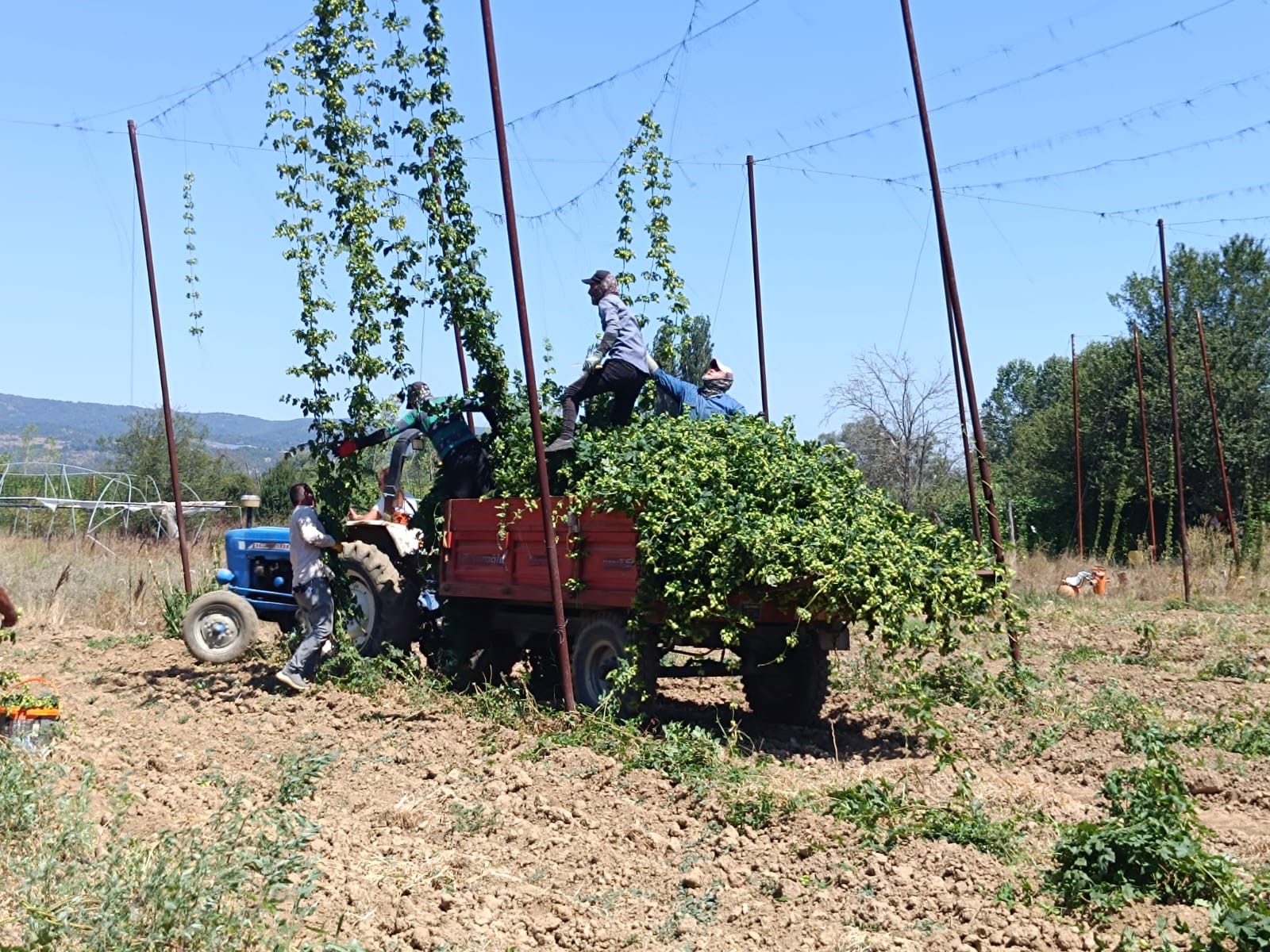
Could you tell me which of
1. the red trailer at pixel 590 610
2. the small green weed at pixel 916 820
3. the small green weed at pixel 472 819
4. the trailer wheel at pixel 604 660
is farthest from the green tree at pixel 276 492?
the small green weed at pixel 916 820

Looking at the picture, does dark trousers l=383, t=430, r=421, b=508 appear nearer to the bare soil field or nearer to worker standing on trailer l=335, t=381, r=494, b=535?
worker standing on trailer l=335, t=381, r=494, b=535

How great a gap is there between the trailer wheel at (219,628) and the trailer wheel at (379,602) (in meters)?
1.73

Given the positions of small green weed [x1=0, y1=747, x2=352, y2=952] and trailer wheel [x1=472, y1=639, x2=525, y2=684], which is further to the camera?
trailer wheel [x1=472, y1=639, x2=525, y2=684]

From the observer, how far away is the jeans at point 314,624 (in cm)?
1170

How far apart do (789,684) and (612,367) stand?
2.78 m

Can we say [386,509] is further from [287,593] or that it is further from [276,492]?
[276,492]

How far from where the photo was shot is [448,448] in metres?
11.6

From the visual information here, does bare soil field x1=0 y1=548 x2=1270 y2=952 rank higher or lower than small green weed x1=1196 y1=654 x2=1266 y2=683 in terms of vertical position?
higher

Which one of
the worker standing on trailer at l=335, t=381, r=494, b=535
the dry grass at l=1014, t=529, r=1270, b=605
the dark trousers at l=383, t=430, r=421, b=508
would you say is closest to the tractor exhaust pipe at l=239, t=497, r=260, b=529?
the dark trousers at l=383, t=430, r=421, b=508

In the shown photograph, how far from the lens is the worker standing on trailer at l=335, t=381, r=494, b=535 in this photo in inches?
456

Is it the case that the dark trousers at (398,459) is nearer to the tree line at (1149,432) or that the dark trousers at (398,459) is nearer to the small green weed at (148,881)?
the small green weed at (148,881)

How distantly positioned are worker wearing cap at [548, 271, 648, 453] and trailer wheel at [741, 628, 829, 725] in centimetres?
224

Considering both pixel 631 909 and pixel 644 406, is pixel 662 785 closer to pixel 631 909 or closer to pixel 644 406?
pixel 631 909

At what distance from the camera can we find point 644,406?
10961 millimetres
